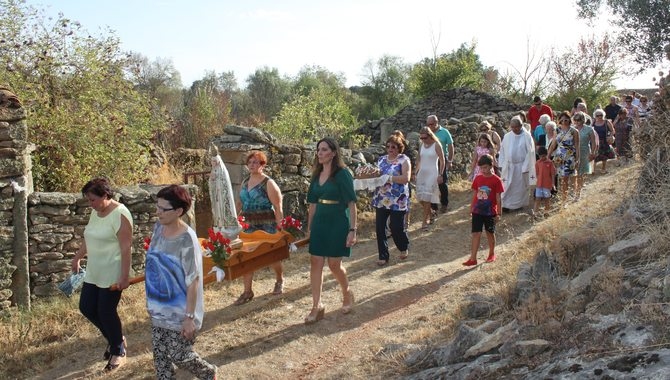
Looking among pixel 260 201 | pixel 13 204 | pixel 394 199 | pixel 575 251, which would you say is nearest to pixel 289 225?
pixel 260 201

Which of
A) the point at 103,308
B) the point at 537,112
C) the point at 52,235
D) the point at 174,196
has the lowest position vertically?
the point at 103,308

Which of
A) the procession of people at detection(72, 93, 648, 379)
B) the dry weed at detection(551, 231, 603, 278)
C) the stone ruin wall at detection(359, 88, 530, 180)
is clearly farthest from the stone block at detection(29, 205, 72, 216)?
the stone ruin wall at detection(359, 88, 530, 180)

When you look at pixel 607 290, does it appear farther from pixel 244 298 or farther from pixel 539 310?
pixel 244 298

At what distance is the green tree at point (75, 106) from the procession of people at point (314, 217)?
2116 mm

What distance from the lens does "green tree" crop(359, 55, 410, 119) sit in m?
41.1

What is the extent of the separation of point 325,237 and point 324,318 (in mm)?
923

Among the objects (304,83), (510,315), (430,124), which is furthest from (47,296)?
(304,83)

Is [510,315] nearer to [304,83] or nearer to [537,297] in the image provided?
[537,297]

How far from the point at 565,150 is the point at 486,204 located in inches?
133

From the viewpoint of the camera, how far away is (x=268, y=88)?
4359 cm

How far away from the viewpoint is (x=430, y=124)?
11125 mm

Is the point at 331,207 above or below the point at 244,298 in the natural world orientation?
above

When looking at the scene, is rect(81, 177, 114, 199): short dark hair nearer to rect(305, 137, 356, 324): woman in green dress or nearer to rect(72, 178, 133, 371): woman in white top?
rect(72, 178, 133, 371): woman in white top

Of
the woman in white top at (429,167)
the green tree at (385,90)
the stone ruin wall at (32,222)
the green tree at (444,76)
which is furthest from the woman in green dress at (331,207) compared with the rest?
the green tree at (385,90)
